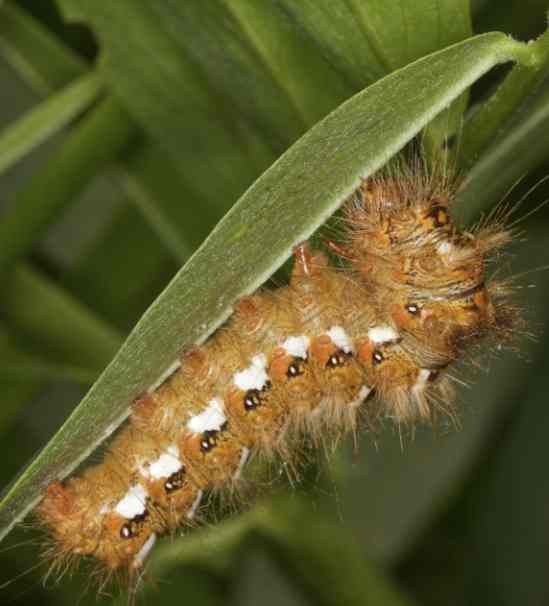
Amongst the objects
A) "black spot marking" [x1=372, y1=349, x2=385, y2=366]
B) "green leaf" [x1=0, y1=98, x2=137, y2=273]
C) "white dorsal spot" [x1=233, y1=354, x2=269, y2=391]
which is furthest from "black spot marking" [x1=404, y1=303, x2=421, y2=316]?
"green leaf" [x1=0, y1=98, x2=137, y2=273]

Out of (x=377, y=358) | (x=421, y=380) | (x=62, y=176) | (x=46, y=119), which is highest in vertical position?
(x=46, y=119)

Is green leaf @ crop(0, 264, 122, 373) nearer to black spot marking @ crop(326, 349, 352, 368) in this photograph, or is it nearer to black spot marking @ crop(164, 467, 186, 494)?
black spot marking @ crop(164, 467, 186, 494)

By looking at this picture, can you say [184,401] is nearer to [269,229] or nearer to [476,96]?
[269,229]

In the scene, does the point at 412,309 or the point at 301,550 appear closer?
the point at 412,309

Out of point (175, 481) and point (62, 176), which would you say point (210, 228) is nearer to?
point (62, 176)

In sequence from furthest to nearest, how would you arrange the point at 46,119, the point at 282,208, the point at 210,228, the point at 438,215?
the point at 210,228 < the point at 46,119 < the point at 438,215 < the point at 282,208

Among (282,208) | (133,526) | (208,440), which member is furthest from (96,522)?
(282,208)

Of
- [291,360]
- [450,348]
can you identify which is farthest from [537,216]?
[291,360]
